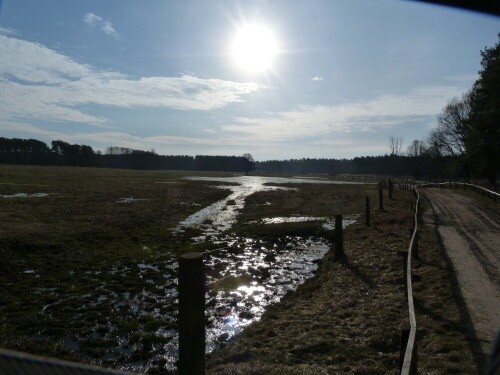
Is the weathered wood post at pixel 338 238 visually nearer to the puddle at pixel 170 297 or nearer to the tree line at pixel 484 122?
the puddle at pixel 170 297

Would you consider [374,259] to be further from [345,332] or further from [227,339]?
[227,339]

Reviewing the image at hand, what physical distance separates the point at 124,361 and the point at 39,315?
3.49 m

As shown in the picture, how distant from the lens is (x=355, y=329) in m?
7.77

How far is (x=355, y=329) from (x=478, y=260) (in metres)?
6.27

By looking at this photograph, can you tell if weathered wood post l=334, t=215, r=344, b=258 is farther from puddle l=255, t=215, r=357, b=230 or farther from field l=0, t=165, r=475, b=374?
puddle l=255, t=215, r=357, b=230

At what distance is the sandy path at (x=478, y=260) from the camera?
7.07m

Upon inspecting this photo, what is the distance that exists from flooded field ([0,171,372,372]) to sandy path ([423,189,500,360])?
16.5ft

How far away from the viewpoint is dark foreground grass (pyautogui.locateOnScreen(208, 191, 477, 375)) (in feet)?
20.4

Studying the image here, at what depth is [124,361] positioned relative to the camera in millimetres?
7516

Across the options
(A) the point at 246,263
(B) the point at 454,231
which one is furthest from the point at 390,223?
(A) the point at 246,263

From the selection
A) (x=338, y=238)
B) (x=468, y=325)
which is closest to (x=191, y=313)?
(x=468, y=325)

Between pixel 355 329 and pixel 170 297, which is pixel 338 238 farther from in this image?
pixel 355 329

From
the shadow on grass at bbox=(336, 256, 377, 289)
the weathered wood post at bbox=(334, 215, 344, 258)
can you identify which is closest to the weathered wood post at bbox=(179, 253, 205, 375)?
the shadow on grass at bbox=(336, 256, 377, 289)

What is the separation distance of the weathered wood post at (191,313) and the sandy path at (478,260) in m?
4.73
